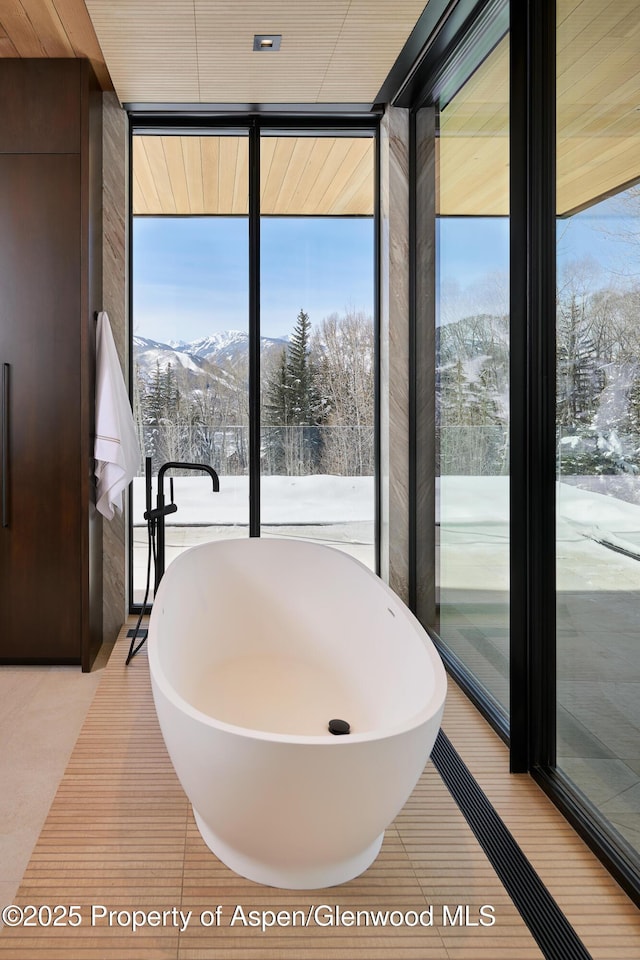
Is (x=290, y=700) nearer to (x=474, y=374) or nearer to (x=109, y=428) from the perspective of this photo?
(x=474, y=374)

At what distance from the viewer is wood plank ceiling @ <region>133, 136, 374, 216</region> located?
12.2 feet

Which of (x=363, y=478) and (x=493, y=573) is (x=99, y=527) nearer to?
(x=363, y=478)

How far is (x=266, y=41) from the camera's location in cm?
283

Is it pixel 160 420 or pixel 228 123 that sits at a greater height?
pixel 228 123

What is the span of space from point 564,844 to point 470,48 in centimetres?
279

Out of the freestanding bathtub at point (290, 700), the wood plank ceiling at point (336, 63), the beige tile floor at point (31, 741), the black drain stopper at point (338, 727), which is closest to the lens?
the freestanding bathtub at point (290, 700)

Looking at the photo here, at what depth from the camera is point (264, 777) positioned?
1.37 metres

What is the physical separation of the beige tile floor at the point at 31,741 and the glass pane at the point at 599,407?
1.52 metres

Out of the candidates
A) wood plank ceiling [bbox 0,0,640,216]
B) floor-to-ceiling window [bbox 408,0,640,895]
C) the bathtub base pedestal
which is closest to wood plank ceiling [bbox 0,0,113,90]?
wood plank ceiling [bbox 0,0,640,216]

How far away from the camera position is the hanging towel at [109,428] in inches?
125

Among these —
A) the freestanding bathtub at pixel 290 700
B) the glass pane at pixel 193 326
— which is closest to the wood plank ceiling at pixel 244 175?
the glass pane at pixel 193 326

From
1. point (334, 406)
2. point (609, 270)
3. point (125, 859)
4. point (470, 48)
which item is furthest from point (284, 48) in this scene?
point (125, 859)

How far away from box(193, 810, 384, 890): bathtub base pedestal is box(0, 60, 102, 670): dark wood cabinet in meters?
1.68

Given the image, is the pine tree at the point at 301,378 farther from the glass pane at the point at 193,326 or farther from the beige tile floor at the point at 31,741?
the beige tile floor at the point at 31,741
